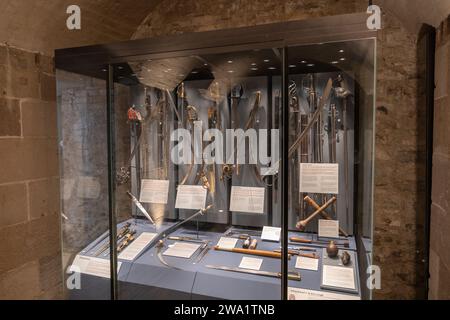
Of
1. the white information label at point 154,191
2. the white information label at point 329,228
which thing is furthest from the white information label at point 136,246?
the white information label at point 329,228

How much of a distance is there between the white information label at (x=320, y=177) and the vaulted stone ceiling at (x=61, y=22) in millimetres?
1549

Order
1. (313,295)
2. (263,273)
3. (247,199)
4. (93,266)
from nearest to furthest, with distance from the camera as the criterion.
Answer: (313,295) → (263,273) → (247,199) → (93,266)

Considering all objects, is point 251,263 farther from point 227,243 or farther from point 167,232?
point 167,232

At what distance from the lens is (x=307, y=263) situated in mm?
1548

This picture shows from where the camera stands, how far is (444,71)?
5.00ft

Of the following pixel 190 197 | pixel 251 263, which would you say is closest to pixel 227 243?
pixel 251 263

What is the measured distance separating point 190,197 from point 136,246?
43 centimetres

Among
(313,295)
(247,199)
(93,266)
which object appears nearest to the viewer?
(313,295)

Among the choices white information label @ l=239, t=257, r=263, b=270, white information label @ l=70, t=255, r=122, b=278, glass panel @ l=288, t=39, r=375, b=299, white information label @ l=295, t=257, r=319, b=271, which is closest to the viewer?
glass panel @ l=288, t=39, r=375, b=299

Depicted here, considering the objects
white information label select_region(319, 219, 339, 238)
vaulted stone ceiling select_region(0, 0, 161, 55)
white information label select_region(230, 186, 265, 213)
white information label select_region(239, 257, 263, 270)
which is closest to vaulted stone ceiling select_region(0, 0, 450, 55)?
vaulted stone ceiling select_region(0, 0, 161, 55)

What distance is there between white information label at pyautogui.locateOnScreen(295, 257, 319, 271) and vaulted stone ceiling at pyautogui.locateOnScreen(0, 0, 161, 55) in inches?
71.4

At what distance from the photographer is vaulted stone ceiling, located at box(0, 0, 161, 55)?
1.60 metres

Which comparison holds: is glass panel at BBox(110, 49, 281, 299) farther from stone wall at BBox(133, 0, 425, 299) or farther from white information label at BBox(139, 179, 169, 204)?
stone wall at BBox(133, 0, 425, 299)
